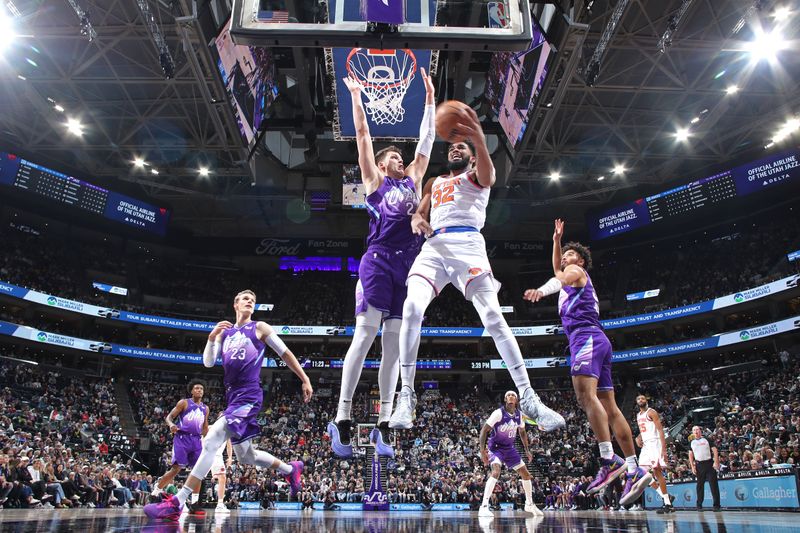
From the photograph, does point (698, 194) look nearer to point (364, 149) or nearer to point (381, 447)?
point (364, 149)

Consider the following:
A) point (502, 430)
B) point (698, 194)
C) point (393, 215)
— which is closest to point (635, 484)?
point (393, 215)

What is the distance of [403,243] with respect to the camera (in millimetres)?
5180

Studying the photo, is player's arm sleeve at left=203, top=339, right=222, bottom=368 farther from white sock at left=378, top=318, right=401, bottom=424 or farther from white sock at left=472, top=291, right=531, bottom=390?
white sock at left=472, top=291, right=531, bottom=390

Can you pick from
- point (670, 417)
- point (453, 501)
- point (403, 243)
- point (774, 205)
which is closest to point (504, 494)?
point (453, 501)

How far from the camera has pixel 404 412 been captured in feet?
15.0

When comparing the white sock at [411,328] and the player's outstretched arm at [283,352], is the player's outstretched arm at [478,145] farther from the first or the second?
the player's outstretched arm at [283,352]

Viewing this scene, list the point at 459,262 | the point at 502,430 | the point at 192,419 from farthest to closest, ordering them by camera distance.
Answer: the point at 502,430 → the point at 192,419 → the point at 459,262

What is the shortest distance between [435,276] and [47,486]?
38.1ft

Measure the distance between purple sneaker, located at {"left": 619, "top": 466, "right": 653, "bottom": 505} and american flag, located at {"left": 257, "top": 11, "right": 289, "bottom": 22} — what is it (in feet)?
17.9

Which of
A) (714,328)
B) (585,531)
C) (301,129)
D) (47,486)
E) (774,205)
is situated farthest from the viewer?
(714,328)

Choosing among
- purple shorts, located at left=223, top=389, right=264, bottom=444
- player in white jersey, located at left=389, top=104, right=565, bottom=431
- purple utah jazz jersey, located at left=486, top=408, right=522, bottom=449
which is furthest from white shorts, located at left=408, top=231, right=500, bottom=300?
purple utah jazz jersey, located at left=486, top=408, right=522, bottom=449

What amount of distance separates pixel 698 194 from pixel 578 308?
22.9m

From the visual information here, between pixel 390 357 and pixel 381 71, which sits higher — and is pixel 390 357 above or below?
→ below

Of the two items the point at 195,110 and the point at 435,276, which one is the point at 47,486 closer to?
Result: the point at 435,276
